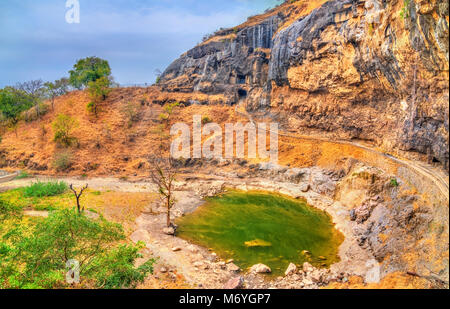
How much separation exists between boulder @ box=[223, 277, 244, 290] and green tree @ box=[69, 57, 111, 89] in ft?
143

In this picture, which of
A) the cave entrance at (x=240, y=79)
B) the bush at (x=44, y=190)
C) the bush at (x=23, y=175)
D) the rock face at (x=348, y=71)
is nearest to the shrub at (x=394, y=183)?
the rock face at (x=348, y=71)

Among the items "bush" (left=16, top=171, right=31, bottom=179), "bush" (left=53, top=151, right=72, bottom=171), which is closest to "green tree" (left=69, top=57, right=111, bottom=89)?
"bush" (left=53, top=151, right=72, bottom=171)

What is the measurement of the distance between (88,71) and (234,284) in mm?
45762

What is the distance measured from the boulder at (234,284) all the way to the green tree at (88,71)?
4344 cm

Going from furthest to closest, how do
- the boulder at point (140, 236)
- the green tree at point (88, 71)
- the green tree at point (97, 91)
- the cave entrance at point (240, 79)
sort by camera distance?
the green tree at point (88, 71) → the cave entrance at point (240, 79) → the green tree at point (97, 91) → the boulder at point (140, 236)

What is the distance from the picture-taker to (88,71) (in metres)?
46.1

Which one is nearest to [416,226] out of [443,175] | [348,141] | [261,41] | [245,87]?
[443,175]

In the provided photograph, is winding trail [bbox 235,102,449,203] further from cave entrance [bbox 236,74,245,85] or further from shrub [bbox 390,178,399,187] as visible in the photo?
cave entrance [bbox 236,74,245,85]

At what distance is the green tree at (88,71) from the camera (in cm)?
4644

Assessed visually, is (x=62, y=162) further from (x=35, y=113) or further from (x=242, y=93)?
(x=242, y=93)

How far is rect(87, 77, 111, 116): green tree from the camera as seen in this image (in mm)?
41781

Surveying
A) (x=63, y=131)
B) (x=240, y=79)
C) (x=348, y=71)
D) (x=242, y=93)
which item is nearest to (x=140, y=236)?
(x=348, y=71)

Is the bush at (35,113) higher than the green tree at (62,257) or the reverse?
higher

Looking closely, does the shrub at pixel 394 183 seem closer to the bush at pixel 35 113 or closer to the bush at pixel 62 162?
the bush at pixel 62 162
